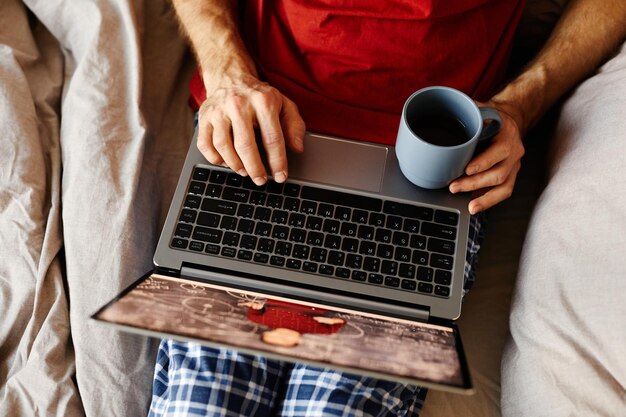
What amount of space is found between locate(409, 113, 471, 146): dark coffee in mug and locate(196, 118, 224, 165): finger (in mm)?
294

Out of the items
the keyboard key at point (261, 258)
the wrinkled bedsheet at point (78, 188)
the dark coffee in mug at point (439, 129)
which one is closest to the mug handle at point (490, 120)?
the dark coffee in mug at point (439, 129)

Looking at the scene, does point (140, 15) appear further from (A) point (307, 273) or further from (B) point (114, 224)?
(A) point (307, 273)

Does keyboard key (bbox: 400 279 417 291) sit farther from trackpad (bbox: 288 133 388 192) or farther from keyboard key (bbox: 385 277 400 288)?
trackpad (bbox: 288 133 388 192)

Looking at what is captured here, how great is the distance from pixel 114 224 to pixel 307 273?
1.07 feet

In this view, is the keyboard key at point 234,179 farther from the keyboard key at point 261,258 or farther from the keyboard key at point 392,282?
the keyboard key at point 392,282

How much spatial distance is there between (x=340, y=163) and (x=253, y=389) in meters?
0.36

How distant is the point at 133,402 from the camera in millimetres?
874

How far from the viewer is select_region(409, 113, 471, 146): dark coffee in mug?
791mm

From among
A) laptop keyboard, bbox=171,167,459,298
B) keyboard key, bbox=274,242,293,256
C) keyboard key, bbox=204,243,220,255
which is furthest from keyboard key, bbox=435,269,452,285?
keyboard key, bbox=204,243,220,255

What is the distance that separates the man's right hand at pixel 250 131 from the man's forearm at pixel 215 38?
9 cm

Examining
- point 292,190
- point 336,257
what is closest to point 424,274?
point 336,257

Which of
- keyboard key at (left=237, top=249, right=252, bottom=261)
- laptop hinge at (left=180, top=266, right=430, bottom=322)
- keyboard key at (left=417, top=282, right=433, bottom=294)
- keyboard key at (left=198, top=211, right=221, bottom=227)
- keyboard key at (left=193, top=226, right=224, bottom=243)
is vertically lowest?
laptop hinge at (left=180, top=266, right=430, bottom=322)

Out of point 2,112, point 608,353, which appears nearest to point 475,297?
point 608,353

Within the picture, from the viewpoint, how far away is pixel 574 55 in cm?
102
